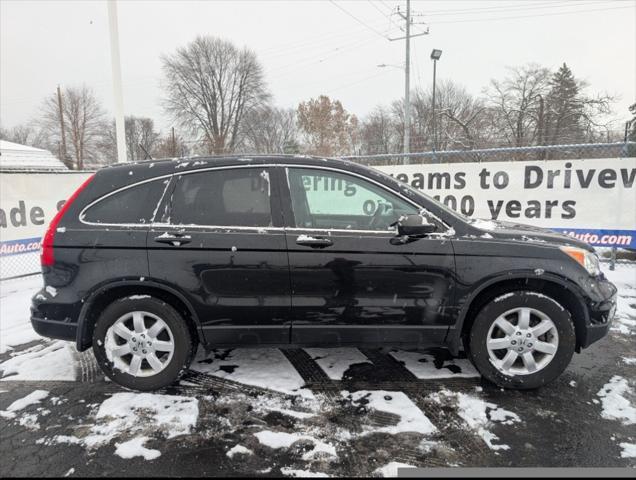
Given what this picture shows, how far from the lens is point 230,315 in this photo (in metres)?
3.07

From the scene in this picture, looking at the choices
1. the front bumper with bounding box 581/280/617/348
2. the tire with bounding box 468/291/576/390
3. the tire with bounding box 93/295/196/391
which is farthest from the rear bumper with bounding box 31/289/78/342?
the front bumper with bounding box 581/280/617/348

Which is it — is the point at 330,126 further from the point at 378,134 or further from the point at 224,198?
the point at 224,198

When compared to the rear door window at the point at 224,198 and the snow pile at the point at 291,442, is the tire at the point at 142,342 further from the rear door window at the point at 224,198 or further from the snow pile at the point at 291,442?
the snow pile at the point at 291,442

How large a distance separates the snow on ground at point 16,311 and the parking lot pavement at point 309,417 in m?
0.67

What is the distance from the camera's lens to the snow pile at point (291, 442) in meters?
2.43

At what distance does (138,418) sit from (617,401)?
3.58 meters

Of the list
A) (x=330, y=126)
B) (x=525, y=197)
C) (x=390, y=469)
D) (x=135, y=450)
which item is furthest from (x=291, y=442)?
(x=330, y=126)

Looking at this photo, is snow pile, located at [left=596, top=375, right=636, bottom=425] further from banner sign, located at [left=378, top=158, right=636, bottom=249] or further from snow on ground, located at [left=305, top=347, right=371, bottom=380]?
banner sign, located at [left=378, top=158, right=636, bottom=249]

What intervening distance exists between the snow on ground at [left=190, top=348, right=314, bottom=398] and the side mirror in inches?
57.6

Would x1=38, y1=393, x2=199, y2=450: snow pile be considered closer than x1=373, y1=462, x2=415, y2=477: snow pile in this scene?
No

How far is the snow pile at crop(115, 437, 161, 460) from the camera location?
7.97ft

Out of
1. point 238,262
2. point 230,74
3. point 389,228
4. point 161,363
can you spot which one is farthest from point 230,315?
point 230,74

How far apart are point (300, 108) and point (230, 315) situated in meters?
61.6

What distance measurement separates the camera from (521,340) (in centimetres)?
307
